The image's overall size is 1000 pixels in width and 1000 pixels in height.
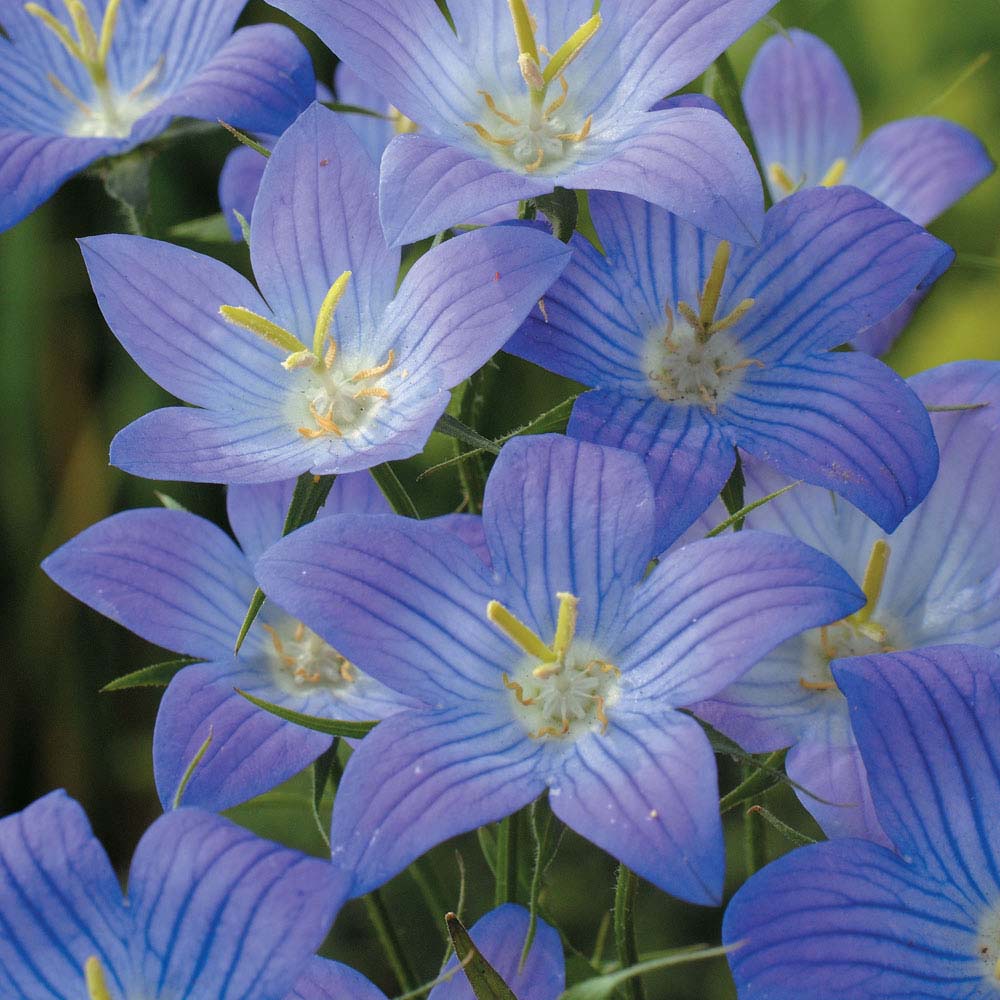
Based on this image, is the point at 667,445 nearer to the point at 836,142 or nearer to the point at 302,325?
the point at 302,325

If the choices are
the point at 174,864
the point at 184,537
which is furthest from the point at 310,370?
the point at 174,864

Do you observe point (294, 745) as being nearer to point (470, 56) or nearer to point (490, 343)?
point (490, 343)

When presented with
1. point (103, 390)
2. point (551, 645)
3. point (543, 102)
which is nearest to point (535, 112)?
point (543, 102)

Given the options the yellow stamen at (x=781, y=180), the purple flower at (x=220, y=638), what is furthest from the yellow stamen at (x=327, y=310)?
the yellow stamen at (x=781, y=180)

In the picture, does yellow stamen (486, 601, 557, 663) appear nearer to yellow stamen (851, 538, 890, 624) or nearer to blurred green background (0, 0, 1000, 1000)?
yellow stamen (851, 538, 890, 624)

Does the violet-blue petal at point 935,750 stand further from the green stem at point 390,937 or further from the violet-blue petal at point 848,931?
the green stem at point 390,937
